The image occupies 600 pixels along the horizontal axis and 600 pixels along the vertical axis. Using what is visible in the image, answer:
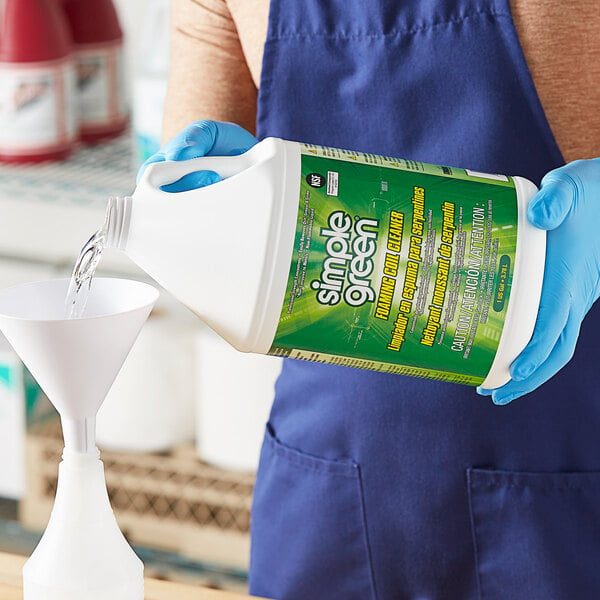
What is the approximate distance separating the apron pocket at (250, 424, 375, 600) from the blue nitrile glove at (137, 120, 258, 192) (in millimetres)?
265

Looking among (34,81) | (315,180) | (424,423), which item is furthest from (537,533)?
(34,81)

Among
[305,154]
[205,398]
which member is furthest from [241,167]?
[205,398]

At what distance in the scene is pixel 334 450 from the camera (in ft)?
2.95

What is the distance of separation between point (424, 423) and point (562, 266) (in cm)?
22

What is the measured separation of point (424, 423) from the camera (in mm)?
876

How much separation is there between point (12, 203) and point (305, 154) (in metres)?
1.01

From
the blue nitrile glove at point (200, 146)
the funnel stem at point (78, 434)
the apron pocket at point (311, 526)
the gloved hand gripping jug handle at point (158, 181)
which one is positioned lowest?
the apron pocket at point (311, 526)

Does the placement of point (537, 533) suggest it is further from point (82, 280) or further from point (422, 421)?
point (82, 280)

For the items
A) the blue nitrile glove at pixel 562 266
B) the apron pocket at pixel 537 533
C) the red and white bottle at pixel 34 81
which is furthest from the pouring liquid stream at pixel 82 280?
the red and white bottle at pixel 34 81

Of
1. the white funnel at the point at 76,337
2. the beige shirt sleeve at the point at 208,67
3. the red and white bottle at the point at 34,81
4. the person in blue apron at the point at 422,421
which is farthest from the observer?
the red and white bottle at the point at 34,81

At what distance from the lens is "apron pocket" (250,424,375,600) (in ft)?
2.95

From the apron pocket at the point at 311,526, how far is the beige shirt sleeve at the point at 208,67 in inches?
11.2

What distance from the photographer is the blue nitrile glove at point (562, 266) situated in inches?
27.0

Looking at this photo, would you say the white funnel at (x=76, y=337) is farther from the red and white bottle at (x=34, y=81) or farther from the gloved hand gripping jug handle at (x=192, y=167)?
the red and white bottle at (x=34, y=81)
